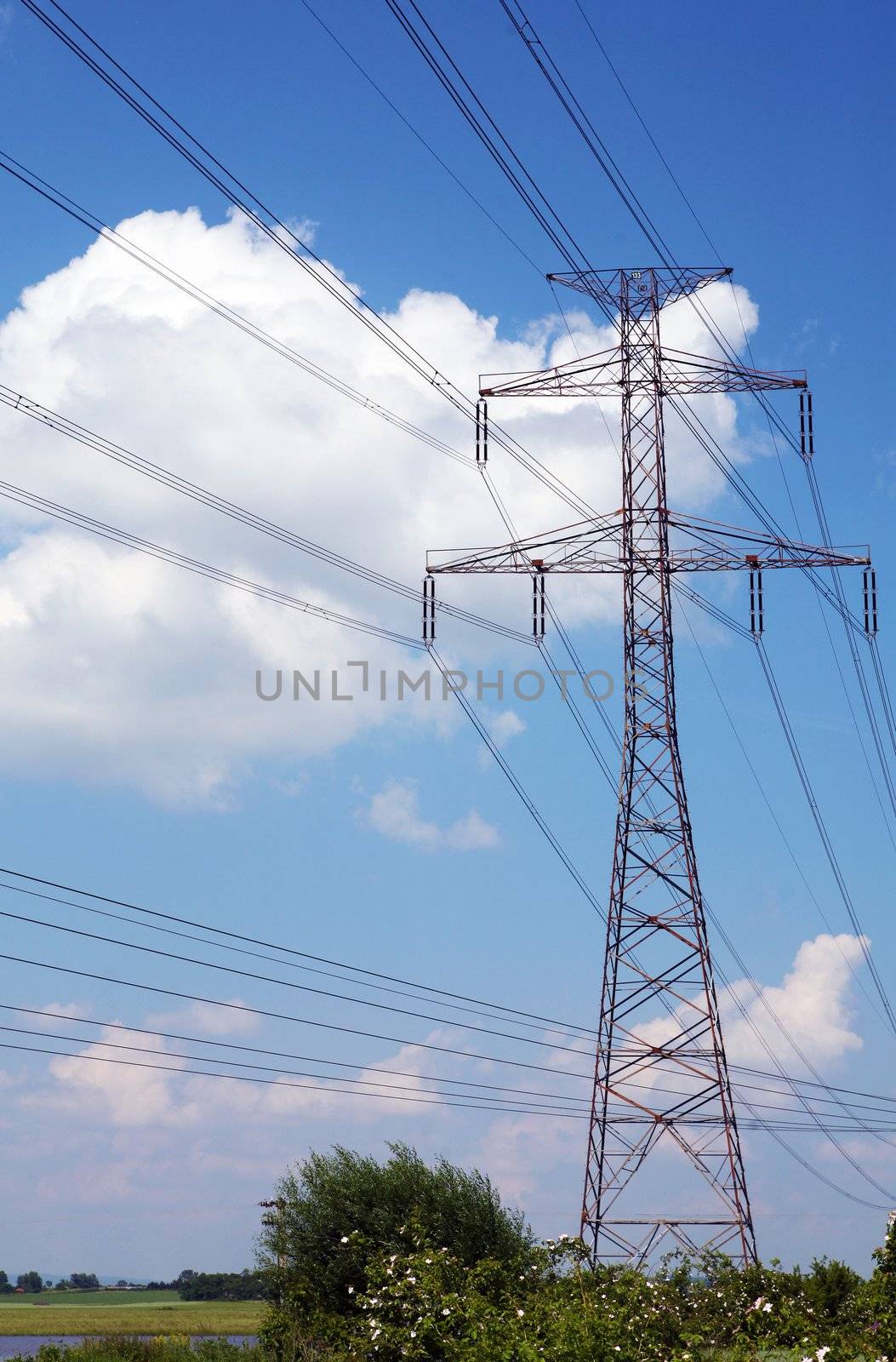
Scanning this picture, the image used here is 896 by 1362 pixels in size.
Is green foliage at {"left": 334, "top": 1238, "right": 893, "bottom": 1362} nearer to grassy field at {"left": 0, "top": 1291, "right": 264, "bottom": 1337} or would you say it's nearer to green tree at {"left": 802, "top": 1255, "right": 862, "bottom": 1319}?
green tree at {"left": 802, "top": 1255, "right": 862, "bottom": 1319}

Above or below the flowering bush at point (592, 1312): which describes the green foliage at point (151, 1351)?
below

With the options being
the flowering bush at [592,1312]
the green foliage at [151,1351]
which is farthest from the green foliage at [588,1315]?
the green foliage at [151,1351]

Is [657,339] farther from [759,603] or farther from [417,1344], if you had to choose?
[417,1344]

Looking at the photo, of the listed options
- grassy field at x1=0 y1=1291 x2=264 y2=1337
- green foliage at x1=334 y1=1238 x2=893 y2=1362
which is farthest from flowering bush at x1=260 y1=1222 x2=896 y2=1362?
grassy field at x1=0 y1=1291 x2=264 y2=1337

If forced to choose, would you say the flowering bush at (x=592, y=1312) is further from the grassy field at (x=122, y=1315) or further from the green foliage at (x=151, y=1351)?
the grassy field at (x=122, y=1315)

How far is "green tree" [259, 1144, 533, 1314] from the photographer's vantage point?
38.0 metres

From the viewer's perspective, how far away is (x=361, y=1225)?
39094 mm

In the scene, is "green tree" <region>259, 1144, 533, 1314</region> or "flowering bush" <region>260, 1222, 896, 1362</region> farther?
"green tree" <region>259, 1144, 533, 1314</region>

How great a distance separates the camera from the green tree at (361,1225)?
3803cm

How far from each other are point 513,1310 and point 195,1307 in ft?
323

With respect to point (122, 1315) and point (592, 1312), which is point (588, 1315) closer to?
point (592, 1312)

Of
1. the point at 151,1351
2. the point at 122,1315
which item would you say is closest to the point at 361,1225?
the point at 151,1351

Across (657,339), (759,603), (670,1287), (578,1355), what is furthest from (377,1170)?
(657,339)

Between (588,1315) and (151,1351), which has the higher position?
(588,1315)
